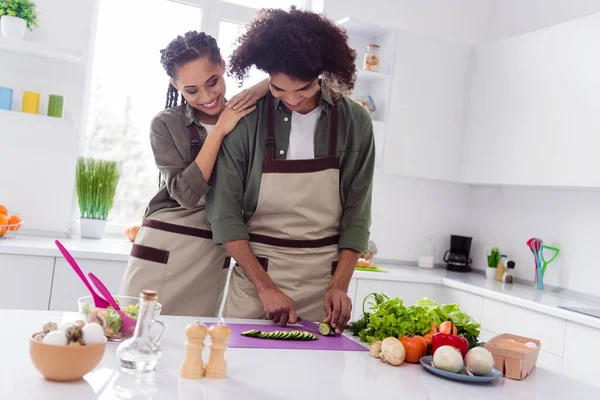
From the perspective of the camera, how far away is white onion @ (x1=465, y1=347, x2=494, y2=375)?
1409 millimetres

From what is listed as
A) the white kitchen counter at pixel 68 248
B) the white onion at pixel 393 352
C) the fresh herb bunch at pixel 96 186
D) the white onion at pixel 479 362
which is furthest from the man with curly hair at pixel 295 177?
the fresh herb bunch at pixel 96 186

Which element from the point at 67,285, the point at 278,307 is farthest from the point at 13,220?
the point at 278,307

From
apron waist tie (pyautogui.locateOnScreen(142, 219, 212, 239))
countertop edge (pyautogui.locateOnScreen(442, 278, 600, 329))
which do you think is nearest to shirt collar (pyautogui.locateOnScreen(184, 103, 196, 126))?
apron waist tie (pyautogui.locateOnScreen(142, 219, 212, 239))

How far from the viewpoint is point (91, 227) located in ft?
11.7

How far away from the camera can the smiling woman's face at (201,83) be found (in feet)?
6.87

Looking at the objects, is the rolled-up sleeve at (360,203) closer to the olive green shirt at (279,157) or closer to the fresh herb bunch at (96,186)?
the olive green shirt at (279,157)

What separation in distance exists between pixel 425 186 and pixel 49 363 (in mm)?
3535

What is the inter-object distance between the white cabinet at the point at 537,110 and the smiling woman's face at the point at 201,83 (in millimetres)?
1964

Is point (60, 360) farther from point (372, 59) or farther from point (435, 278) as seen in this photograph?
point (372, 59)

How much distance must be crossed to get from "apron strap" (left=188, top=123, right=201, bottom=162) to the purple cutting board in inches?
27.3

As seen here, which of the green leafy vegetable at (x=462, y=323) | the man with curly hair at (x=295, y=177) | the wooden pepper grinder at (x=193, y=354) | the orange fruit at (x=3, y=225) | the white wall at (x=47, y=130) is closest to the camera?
the wooden pepper grinder at (x=193, y=354)

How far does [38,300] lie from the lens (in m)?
2.95

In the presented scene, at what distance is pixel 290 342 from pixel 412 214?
9.45 feet

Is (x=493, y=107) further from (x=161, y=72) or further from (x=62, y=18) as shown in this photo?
(x=62, y=18)
